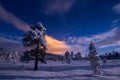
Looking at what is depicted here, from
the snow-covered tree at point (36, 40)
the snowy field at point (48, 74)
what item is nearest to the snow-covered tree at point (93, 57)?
the snowy field at point (48, 74)

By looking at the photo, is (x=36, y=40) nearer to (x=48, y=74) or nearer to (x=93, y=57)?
(x=48, y=74)

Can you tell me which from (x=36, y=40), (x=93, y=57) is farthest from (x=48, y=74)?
(x=93, y=57)

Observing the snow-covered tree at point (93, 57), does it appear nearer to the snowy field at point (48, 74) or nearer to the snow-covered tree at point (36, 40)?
the snowy field at point (48, 74)

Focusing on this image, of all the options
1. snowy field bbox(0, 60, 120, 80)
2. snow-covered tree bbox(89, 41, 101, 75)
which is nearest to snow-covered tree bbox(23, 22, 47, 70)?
snowy field bbox(0, 60, 120, 80)

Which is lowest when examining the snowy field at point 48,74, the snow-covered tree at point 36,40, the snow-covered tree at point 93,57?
the snowy field at point 48,74

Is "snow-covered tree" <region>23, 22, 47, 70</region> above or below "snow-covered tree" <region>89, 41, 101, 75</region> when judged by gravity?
above

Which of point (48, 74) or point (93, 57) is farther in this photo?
point (93, 57)

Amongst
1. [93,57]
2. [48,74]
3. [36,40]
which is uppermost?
[36,40]

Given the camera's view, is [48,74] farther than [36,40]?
No

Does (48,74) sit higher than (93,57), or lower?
lower

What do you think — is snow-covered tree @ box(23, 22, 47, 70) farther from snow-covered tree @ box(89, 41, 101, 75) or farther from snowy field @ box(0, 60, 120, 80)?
snow-covered tree @ box(89, 41, 101, 75)

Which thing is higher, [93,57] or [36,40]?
[36,40]

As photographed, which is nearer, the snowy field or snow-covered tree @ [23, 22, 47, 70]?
the snowy field

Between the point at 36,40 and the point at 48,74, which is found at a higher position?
the point at 36,40
